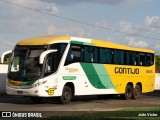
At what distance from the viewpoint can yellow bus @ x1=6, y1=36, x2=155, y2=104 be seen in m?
22.1

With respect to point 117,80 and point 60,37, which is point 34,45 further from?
point 117,80

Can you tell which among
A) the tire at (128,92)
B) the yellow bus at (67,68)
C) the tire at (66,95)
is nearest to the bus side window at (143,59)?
the yellow bus at (67,68)

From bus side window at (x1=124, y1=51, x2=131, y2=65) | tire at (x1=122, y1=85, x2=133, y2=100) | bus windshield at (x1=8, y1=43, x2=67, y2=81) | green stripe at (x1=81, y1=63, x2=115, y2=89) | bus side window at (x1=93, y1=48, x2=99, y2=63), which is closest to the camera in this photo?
bus windshield at (x1=8, y1=43, x2=67, y2=81)

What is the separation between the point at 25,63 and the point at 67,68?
2279 millimetres

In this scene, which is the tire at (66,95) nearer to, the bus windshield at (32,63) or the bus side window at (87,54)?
the bus windshield at (32,63)

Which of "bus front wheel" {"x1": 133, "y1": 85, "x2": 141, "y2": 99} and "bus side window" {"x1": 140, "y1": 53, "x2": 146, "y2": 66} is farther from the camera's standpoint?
"bus side window" {"x1": 140, "y1": 53, "x2": 146, "y2": 66}

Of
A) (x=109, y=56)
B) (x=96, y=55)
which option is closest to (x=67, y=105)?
(x=96, y=55)

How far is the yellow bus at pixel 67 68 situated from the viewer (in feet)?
72.6

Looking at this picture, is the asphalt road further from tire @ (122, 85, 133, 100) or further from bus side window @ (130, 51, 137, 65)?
bus side window @ (130, 51, 137, 65)

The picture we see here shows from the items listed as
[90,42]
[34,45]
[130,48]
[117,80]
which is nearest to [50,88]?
[34,45]

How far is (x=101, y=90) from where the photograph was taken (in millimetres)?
26641

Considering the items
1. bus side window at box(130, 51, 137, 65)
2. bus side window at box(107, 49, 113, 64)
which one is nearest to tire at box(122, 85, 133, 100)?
bus side window at box(130, 51, 137, 65)

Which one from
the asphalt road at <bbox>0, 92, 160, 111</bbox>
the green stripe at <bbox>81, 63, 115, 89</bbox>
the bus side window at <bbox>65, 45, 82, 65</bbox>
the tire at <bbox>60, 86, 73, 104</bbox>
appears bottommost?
the asphalt road at <bbox>0, 92, 160, 111</bbox>

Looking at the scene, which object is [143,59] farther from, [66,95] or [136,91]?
[66,95]
